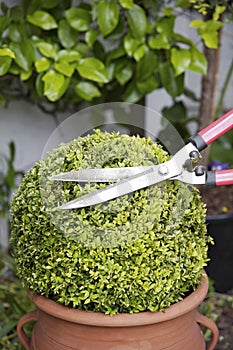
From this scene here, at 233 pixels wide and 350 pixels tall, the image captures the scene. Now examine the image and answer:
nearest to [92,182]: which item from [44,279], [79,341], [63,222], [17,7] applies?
[63,222]

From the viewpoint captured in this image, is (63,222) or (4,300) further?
(4,300)

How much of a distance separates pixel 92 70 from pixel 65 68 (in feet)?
0.34

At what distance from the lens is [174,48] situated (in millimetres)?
2215

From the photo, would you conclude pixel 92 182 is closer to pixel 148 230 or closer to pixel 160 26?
pixel 148 230

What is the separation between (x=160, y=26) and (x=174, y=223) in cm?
108

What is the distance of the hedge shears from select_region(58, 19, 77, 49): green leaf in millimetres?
989

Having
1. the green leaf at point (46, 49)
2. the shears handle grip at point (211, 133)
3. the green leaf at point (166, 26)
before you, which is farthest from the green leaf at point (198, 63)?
the shears handle grip at point (211, 133)

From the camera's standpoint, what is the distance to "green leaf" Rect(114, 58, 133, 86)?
2.31 metres

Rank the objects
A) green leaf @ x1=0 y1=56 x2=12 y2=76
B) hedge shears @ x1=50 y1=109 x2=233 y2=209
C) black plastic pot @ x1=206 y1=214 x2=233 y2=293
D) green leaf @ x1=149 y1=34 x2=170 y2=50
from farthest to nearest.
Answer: black plastic pot @ x1=206 y1=214 x2=233 y2=293, green leaf @ x1=149 y1=34 x2=170 y2=50, green leaf @ x1=0 y1=56 x2=12 y2=76, hedge shears @ x1=50 y1=109 x2=233 y2=209

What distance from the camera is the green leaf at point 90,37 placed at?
2209 mm

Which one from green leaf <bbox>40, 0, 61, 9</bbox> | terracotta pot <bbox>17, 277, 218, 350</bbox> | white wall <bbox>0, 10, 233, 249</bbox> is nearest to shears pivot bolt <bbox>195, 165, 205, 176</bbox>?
terracotta pot <bbox>17, 277, 218, 350</bbox>

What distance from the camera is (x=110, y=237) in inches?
50.8

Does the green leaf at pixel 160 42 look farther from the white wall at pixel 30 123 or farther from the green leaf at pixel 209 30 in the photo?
the white wall at pixel 30 123

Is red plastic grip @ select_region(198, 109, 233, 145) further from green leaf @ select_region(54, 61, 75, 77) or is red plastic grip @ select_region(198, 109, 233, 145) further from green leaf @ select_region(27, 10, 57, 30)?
green leaf @ select_region(27, 10, 57, 30)
